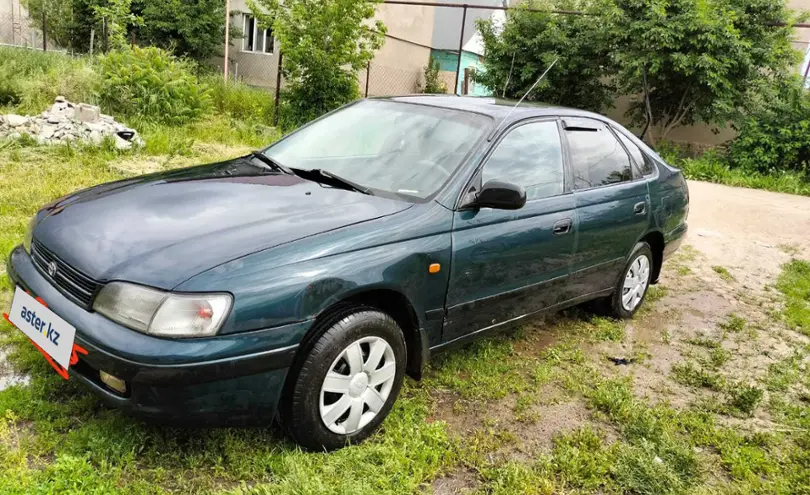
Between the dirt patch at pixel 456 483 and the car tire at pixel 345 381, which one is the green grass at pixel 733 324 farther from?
the car tire at pixel 345 381

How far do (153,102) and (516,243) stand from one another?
8064 millimetres

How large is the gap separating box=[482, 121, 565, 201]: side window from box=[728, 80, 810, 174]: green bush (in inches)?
379

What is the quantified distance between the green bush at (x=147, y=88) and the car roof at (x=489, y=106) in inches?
268

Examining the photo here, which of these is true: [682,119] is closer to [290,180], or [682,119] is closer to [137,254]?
[290,180]

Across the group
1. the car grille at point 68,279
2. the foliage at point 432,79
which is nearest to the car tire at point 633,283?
the car grille at point 68,279

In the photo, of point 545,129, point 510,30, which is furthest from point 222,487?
point 510,30

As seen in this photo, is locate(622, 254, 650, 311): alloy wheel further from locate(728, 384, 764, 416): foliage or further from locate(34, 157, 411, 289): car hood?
locate(34, 157, 411, 289): car hood

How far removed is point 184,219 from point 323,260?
66 centimetres

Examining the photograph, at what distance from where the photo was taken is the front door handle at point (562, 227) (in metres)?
3.36

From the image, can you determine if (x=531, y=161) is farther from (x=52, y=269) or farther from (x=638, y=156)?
(x=52, y=269)

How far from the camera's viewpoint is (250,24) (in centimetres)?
1958

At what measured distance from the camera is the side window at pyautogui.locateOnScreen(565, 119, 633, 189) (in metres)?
3.69

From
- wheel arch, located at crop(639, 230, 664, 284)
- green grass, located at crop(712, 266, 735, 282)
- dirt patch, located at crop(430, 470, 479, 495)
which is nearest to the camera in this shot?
dirt patch, located at crop(430, 470, 479, 495)

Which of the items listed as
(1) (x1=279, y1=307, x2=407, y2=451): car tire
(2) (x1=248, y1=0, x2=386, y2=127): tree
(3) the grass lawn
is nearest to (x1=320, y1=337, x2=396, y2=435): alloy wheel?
(1) (x1=279, y1=307, x2=407, y2=451): car tire
